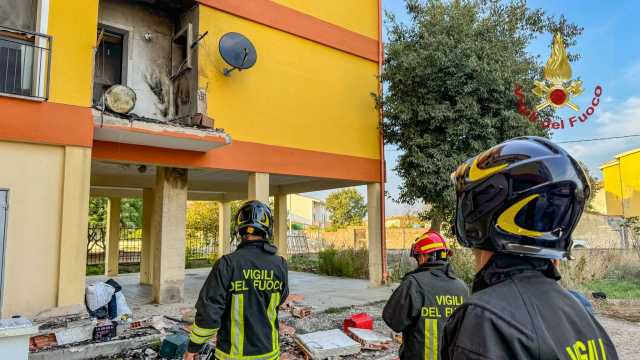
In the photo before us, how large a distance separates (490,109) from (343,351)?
6295 mm

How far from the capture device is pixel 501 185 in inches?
51.3

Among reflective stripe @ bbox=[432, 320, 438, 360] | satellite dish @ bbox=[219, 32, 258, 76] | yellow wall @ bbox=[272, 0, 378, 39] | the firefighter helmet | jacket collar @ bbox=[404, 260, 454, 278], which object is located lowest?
reflective stripe @ bbox=[432, 320, 438, 360]

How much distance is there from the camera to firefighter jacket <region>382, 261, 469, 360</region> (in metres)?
3.06

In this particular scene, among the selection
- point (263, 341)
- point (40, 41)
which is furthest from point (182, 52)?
point (263, 341)

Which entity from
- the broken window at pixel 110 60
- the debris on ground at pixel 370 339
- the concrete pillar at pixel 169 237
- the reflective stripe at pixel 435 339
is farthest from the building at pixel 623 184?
the broken window at pixel 110 60

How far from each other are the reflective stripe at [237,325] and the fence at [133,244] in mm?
14702

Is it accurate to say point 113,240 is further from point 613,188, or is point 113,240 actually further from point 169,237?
point 613,188

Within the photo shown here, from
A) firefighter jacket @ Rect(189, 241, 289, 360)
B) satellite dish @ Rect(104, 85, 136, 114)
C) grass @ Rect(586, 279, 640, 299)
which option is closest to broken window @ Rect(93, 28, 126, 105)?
satellite dish @ Rect(104, 85, 136, 114)

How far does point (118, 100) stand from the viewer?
6.80 m

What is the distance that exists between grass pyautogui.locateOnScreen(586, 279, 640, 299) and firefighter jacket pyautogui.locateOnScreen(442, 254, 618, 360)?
35.7ft

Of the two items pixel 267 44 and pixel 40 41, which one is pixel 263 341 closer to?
pixel 40 41

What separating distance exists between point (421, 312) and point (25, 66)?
6401 millimetres

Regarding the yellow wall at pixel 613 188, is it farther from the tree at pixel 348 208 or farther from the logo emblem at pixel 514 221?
the logo emblem at pixel 514 221

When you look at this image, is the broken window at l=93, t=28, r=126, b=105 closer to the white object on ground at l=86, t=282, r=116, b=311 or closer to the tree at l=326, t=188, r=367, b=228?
the white object on ground at l=86, t=282, r=116, b=311
